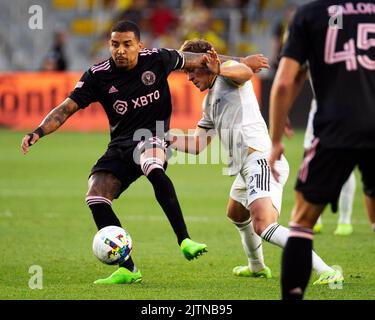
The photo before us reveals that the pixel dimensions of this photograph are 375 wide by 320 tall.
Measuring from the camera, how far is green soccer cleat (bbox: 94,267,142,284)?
775cm

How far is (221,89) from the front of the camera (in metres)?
8.02

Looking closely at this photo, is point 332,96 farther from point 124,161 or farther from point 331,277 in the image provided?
point 124,161

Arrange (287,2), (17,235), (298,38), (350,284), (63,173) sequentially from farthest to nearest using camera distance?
(287,2), (63,173), (17,235), (350,284), (298,38)

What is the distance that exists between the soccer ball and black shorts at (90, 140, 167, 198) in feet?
1.80

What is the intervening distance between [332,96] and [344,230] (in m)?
5.68

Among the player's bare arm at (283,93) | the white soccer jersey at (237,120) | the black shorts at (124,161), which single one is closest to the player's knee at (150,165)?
the black shorts at (124,161)

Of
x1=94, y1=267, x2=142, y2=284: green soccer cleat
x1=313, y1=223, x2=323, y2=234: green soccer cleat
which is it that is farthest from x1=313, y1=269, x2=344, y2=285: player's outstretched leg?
x1=313, y1=223, x2=323, y2=234: green soccer cleat

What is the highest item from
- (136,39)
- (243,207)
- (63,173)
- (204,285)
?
(136,39)

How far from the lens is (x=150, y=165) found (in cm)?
762

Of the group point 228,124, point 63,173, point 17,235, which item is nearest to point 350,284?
point 228,124

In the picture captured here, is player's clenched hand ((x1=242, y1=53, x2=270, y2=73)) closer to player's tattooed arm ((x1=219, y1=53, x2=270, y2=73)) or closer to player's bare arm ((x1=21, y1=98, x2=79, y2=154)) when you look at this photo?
player's tattooed arm ((x1=219, y1=53, x2=270, y2=73))

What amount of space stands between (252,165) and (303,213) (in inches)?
84.4

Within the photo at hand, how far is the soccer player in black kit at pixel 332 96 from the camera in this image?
18.4 ft

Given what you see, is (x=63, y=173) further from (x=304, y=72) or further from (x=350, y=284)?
(x=304, y=72)
